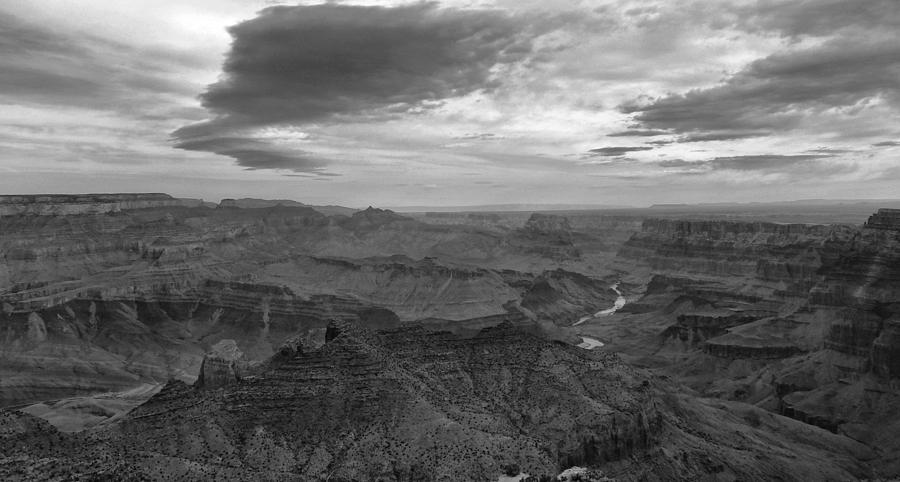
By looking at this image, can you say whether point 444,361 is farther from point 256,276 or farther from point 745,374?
point 256,276

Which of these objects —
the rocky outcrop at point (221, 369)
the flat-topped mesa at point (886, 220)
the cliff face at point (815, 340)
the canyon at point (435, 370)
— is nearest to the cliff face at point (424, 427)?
the canyon at point (435, 370)

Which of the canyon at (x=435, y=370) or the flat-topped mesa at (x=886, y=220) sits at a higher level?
the flat-topped mesa at (x=886, y=220)

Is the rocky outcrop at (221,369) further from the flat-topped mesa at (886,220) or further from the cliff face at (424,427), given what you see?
the flat-topped mesa at (886,220)

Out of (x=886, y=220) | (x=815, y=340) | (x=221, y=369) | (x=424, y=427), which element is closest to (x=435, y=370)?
(x=424, y=427)

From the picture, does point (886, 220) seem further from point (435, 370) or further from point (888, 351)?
point (435, 370)

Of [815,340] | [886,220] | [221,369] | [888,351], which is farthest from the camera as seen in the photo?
[815,340]

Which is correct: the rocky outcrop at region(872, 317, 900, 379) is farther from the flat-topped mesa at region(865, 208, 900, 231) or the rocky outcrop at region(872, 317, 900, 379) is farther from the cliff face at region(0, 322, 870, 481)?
the flat-topped mesa at region(865, 208, 900, 231)
